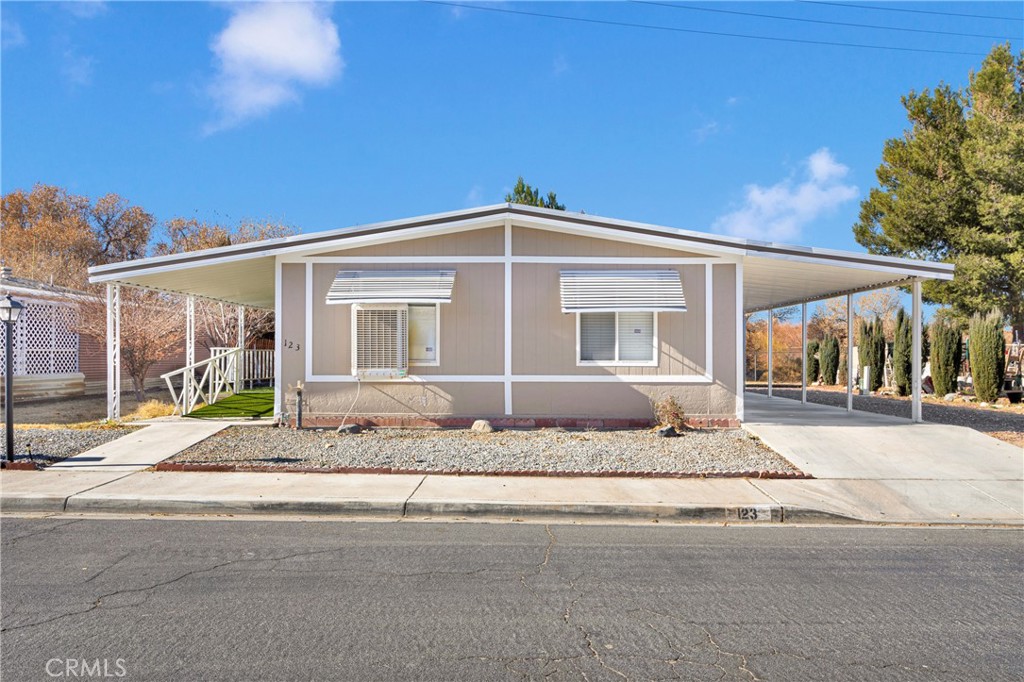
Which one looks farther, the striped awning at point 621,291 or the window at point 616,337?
the window at point 616,337

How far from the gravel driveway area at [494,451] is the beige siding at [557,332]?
1.18 m

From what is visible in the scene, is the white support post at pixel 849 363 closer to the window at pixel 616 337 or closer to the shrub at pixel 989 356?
the window at pixel 616 337

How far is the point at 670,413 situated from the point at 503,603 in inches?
291

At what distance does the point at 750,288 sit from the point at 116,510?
13.6 m

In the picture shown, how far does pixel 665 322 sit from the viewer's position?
457 inches

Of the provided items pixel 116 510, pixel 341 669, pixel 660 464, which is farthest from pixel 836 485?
pixel 116 510

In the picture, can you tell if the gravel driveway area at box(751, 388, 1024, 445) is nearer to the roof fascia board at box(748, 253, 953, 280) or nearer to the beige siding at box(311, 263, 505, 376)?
the roof fascia board at box(748, 253, 953, 280)

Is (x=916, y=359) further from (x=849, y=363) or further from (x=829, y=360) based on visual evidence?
(x=829, y=360)

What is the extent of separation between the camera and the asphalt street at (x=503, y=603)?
3490 mm

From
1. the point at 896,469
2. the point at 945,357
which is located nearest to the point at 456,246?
the point at 896,469

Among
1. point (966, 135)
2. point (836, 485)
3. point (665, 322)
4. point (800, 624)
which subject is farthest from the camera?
point (966, 135)

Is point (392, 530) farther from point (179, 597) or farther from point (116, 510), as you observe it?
point (116, 510)

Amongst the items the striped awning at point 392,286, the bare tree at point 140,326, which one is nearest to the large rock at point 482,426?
the striped awning at point 392,286

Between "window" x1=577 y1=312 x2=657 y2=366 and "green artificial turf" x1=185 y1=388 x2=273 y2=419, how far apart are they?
20.7 ft
